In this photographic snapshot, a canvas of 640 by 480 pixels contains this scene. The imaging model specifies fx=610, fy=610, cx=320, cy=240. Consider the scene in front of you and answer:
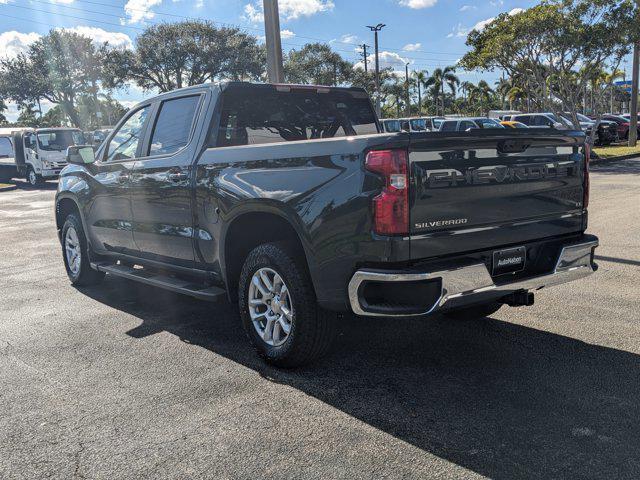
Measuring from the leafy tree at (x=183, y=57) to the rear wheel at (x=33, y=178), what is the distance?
59.6ft

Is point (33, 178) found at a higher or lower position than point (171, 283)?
lower

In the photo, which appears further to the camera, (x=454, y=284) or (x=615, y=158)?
(x=615, y=158)

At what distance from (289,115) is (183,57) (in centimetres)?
3783

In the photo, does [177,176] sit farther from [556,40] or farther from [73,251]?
[556,40]

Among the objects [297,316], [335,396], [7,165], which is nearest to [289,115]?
[297,316]

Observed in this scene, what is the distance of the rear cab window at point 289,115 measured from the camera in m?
4.84

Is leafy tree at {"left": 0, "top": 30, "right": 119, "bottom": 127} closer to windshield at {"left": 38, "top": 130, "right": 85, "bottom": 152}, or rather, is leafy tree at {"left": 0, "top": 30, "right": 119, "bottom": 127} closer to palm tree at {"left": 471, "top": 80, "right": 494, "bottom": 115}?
windshield at {"left": 38, "top": 130, "right": 85, "bottom": 152}

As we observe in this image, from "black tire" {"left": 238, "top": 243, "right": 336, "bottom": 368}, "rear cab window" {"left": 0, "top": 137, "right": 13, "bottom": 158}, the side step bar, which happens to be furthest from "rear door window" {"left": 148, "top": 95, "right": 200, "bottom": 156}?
"rear cab window" {"left": 0, "top": 137, "right": 13, "bottom": 158}

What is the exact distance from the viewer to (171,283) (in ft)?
16.2

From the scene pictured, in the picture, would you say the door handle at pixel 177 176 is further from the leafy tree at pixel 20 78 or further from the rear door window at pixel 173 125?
the leafy tree at pixel 20 78

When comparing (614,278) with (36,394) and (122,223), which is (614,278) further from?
(36,394)

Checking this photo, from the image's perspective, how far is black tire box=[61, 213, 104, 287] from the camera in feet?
21.6

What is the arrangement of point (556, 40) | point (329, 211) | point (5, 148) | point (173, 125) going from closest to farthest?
point (329, 211), point (173, 125), point (556, 40), point (5, 148)

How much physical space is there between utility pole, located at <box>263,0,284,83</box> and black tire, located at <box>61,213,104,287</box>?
4.58 m
